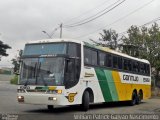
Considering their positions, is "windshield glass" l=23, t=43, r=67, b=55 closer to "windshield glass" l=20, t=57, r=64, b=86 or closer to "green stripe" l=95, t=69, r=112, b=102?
"windshield glass" l=20, t=57, r=64, b=86

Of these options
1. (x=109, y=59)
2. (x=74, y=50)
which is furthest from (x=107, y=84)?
(x=74, y=50)

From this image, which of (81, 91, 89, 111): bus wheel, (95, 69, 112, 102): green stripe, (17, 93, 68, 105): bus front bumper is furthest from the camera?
(95, 69, 112, 102): green stripe

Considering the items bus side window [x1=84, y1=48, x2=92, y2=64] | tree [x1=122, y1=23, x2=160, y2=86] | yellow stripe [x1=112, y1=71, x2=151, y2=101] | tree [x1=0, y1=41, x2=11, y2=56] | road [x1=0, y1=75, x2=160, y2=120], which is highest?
tree [x1=0, y1=41, x2=11, y2=56]

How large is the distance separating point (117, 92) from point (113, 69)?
1553 mm

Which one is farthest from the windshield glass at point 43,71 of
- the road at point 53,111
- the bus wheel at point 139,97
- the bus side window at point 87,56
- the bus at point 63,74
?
the bus wheel at point 139,97

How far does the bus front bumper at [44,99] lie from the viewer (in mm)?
17391

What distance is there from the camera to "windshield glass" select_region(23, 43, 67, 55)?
18.3m

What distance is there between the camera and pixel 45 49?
1870 cm

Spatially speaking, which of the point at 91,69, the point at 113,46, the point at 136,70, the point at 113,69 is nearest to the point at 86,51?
the point at 91,69

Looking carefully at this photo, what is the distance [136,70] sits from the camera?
27625 mm

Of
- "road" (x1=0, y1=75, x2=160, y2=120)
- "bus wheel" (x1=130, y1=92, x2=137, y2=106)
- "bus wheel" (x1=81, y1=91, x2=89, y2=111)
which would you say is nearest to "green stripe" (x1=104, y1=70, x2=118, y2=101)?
"road" (x1=0, y1=75, x2=160, y2=120)

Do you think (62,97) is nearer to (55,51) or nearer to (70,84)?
(70,84)

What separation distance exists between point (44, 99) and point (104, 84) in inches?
210

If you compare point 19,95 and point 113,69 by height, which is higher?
point 113,69
